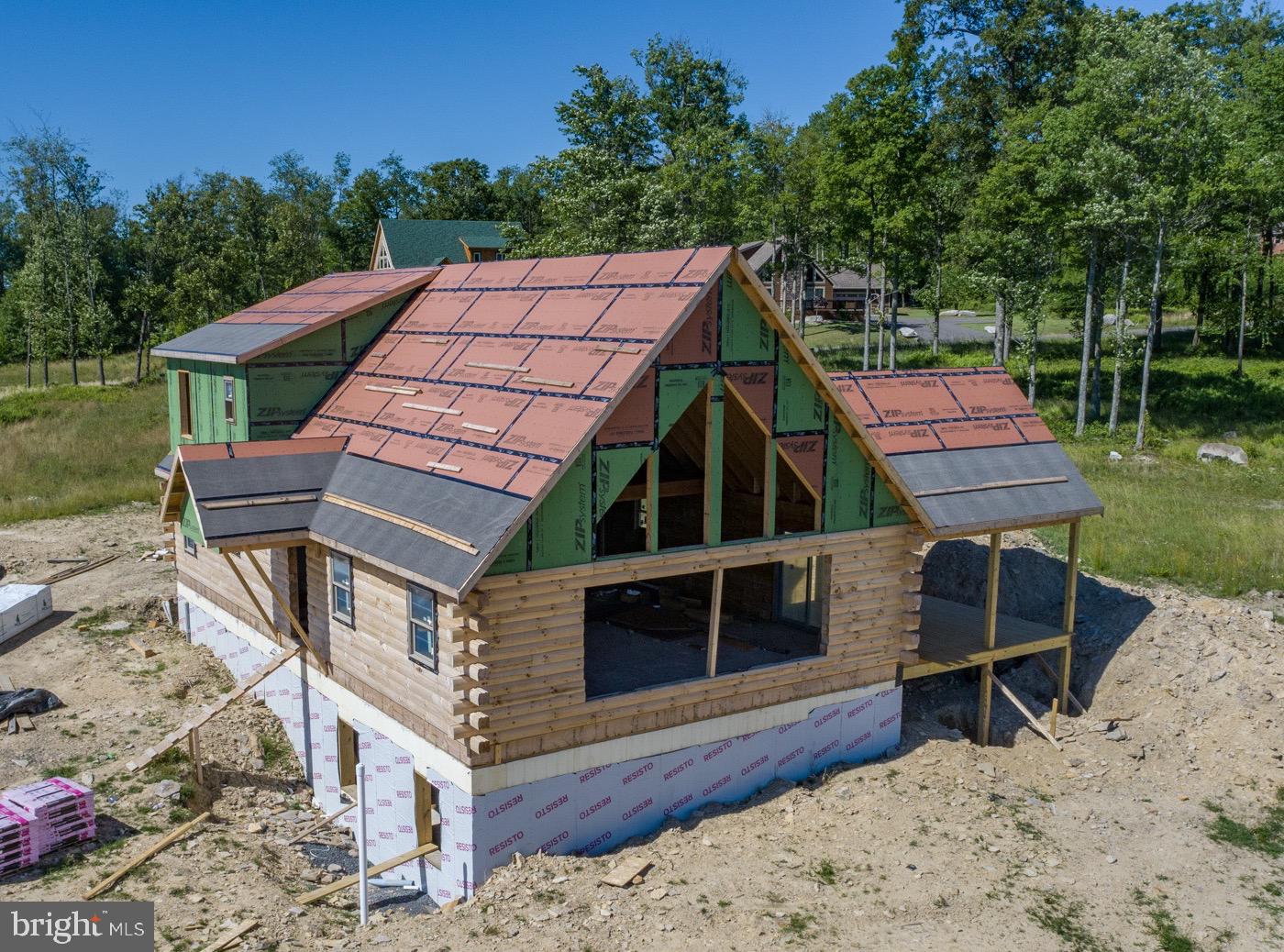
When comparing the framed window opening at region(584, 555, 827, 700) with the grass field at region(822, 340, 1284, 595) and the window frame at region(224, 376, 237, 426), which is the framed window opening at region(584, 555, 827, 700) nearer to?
the window frame at region(224, 376, 237, 426)

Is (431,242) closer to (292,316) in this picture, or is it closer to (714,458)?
(292,316)

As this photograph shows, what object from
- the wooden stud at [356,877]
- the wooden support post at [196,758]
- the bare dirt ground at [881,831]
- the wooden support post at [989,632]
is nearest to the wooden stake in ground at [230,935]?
the bare dirt ground at [881,831]

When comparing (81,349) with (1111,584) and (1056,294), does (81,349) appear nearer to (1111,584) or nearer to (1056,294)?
(1056,294)

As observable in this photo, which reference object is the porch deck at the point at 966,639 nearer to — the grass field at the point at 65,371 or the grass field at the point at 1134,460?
the grass field at the point at 1134,460

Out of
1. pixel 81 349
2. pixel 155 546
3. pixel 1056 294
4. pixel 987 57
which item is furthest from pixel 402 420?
pixel 81 349

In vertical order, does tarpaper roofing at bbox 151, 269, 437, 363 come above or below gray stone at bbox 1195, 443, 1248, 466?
above

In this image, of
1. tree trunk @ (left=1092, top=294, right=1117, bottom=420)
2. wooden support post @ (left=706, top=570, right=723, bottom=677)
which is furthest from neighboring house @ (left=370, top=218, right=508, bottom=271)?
wooden support post @ (left=706, top=570, right=723, bottom=677)

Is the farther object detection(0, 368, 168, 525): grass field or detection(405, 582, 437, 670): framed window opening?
detection(0, 368, 168, 525): grass field
